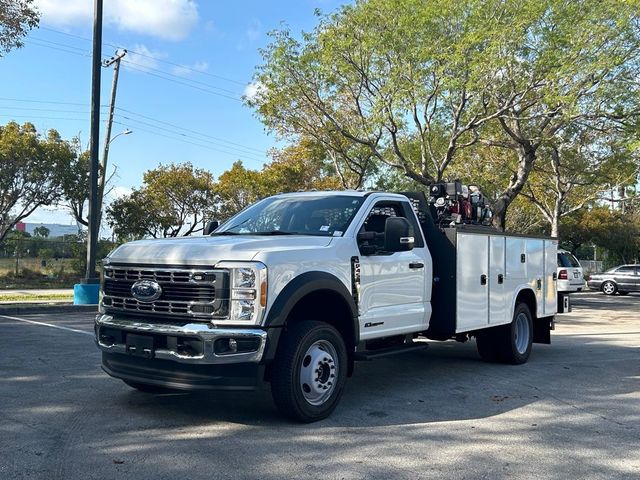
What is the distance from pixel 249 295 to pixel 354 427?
4.94 ft

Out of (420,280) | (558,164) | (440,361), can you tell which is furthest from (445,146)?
(420,280)

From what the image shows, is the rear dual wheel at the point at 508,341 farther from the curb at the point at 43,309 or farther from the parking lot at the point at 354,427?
the curb at the point at 43,309

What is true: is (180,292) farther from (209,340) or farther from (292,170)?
Answer: (292,170)

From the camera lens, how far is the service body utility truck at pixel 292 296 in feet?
17.2

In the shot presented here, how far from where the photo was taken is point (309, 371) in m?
5.68

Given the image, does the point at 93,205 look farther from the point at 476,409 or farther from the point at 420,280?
the point at 476,409

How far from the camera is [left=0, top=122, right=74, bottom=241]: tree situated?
2819 centimetres

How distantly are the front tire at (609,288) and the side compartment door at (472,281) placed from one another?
85.6 feet

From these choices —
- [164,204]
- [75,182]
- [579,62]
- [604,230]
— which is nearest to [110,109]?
[75,182]

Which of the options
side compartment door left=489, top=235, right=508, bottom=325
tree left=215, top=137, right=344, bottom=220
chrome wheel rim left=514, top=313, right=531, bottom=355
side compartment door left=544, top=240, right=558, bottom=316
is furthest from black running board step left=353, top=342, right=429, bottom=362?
tree left=215, top=137, right=344, bottom=220

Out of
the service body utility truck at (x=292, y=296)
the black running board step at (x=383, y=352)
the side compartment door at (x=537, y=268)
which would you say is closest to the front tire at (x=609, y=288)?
the side compartment door at (x=537, y=268)

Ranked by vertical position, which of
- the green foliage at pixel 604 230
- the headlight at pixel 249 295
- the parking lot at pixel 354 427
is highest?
the green foliage at pixel 604 230

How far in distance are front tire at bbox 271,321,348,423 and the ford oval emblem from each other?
115 cm

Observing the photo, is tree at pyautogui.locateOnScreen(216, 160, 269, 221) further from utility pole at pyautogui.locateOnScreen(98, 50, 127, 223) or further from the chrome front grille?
the chrome front grille
